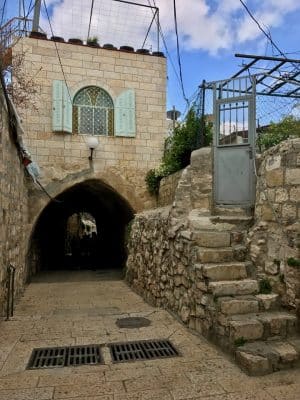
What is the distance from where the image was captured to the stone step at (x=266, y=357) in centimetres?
315

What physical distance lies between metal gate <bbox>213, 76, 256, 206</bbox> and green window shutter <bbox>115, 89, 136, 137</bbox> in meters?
4.27

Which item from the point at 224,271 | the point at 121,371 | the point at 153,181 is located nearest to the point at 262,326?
the point at 224,271

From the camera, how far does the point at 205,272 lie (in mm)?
4211

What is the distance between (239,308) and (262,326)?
312 millimetres

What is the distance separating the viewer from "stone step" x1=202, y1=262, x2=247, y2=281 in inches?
166

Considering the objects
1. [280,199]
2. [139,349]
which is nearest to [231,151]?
[280,199]

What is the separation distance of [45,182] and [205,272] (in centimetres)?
591

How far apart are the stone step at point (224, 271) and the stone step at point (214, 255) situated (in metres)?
0.11

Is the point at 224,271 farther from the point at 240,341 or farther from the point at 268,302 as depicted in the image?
the point at 240,341

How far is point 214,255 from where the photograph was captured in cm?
447

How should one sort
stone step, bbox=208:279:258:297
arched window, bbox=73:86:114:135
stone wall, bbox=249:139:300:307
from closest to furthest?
stone wall, bbox=249:139:300:307 < stone step, bbox=208:279:258:297 < arched window, bbox=73:86:114:135

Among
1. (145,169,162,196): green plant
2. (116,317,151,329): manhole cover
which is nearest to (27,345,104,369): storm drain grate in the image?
(116,317,151,329): manhole cover

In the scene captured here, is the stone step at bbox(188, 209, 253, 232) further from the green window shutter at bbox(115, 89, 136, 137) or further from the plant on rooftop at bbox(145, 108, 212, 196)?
the green window shutter at bbox(115, 89, 136, 137)

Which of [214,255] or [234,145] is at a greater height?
[234,145]
